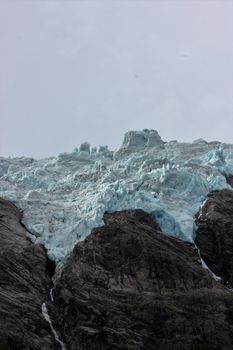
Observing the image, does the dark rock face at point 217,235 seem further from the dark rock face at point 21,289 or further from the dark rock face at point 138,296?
the dark rock face at point 21,289

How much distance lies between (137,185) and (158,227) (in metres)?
6.76

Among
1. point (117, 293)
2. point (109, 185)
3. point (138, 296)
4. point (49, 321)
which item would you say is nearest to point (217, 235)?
point (109, 185)

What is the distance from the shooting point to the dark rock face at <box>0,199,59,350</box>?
47.5 m

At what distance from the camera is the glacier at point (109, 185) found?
200 ft

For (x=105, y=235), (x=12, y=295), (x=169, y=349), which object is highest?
(x=105, y=235)

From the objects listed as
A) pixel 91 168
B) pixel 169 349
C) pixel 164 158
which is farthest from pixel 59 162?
pixel 169 349

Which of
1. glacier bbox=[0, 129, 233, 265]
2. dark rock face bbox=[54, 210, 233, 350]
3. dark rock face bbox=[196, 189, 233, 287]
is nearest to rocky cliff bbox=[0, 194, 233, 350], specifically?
dark rock face bbox=[54, 210, 233, 350]

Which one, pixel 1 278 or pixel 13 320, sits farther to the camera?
pixel 1 278

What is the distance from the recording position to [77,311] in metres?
50.0

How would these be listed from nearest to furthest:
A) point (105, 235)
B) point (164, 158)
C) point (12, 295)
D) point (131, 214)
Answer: point (12, 295), point (105, 235), point (131, 214), point (164, 158)

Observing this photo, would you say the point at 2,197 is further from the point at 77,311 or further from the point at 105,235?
the point at 77,311

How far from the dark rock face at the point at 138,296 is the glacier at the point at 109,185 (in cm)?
313

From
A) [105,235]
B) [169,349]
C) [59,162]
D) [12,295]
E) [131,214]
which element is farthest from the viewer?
[59,162]

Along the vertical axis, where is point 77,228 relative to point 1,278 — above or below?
above
